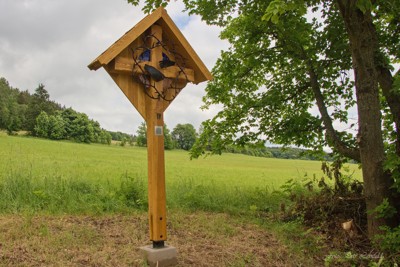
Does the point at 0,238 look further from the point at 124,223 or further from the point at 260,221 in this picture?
the point at 260,221

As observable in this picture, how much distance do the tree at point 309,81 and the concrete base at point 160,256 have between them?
136 inches

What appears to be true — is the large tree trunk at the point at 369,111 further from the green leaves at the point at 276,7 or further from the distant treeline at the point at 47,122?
the distant treeline at the point at 47,122

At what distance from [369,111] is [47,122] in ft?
245

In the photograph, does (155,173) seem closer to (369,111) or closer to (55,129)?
(369,111)

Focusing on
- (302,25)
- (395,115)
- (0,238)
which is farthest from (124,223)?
(302,25)

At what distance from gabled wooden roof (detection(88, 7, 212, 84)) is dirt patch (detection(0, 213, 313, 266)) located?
255 cm

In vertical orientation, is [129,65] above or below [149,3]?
below

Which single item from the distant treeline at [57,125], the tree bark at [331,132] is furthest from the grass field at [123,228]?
the distant treeline at [57,125]

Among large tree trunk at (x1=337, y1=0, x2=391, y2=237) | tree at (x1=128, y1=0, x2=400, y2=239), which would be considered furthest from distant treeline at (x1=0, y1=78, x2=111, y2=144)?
large tree trunk at (x1=337, y1=0, x2=391, y2=237)

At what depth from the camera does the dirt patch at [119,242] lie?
4852mm

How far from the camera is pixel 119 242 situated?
5.62 meters

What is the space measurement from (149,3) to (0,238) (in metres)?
5.29

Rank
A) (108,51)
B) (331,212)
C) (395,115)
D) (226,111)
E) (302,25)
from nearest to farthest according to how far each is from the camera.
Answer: (108,51) → (395,115) → (331,212) → (302,25) → (226,111)

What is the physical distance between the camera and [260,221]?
7.68 m
